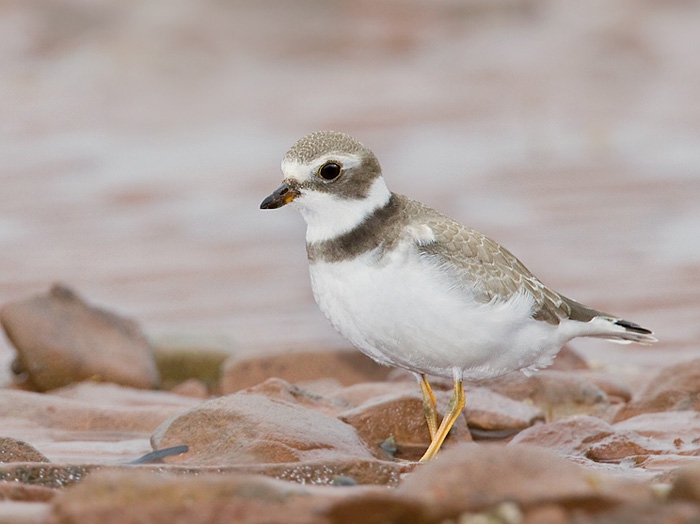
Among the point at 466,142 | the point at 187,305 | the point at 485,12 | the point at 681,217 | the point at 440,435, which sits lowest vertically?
the point at 440,435

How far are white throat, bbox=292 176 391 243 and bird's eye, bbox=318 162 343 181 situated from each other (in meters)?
0.08

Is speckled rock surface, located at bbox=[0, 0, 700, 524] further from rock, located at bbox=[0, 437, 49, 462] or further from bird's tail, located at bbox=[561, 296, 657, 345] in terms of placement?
bird's tail, located at bbox=[561, 296, 657, 345]

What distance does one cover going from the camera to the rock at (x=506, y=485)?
346cm

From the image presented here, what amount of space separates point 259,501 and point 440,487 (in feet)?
1.74

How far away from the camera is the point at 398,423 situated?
6.37 m

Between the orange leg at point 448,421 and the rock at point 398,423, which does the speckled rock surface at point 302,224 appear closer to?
the rock at point 398,423

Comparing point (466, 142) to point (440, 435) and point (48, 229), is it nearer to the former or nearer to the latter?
point (48, 229)

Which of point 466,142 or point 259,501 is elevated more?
point 466,142

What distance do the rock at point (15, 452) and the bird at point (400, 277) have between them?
4.80 feet

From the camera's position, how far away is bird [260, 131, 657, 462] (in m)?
5.36

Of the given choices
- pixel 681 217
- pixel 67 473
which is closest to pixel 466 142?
pixel 681 217

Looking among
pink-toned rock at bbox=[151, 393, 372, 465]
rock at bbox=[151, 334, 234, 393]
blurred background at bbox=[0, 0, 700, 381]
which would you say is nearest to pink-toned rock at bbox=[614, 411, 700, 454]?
pink-toned rock at bbox=[151, 393, 372, 465]

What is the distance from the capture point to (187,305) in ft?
37.2

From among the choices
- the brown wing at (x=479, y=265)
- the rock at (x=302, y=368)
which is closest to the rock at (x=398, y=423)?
the brown wing at (x=479, y=265)
